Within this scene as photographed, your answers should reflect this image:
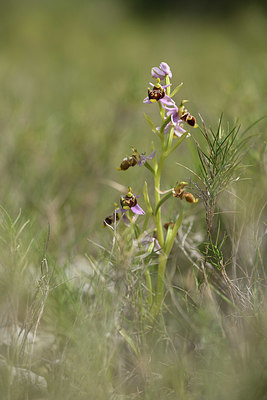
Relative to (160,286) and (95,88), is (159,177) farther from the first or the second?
(95,88)

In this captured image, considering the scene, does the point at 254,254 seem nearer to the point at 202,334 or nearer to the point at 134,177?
the point at 202,334

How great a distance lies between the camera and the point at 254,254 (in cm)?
106

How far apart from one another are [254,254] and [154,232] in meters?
0.23

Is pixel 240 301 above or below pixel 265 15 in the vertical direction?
below

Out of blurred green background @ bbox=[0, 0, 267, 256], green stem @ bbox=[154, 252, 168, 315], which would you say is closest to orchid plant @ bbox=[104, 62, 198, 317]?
green stem @ bbox=[154, 252, 168, 315]

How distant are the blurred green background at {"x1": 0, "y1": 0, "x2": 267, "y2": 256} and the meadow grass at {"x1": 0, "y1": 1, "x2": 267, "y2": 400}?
11 millimetres

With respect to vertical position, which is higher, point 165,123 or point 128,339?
point 165,123

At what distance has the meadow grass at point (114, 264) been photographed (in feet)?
2.67

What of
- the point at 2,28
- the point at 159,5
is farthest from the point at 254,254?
the point at 159,5

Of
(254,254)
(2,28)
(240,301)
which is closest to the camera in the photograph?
(240,301)

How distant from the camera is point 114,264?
3.02ft

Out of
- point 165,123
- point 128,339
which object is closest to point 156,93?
point 165,123

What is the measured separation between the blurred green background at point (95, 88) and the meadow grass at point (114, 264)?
0.4 inches

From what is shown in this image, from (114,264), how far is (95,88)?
3358mm
